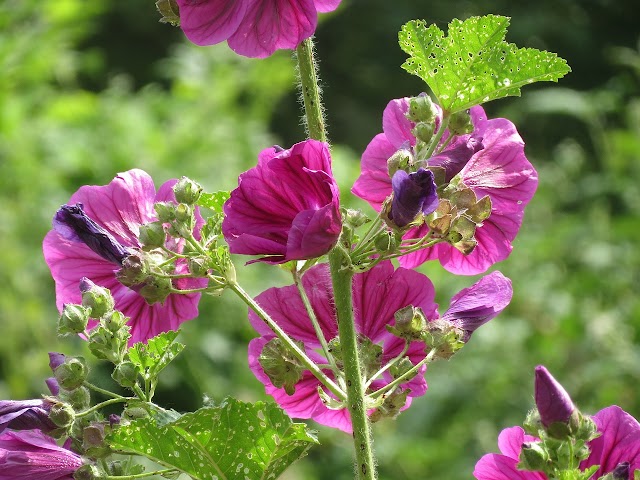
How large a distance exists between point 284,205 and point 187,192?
3.4 inches

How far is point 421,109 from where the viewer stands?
947 mm

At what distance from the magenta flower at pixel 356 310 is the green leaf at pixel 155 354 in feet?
0.35

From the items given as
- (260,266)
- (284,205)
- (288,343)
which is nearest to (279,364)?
(288,343)

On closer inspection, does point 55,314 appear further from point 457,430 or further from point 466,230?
point 466,230

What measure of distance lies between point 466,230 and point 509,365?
94.8 inches

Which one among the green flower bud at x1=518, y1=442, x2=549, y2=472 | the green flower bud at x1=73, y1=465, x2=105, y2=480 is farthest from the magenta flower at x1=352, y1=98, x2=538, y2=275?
the green flower bud at x1=73, y1=465, x2=105, y2=480

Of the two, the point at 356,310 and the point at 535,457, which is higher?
the point at 356,310

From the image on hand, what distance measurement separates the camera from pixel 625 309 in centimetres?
322

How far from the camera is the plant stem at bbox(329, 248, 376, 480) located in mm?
912

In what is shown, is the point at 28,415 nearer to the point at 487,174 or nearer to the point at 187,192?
the point at 187,192

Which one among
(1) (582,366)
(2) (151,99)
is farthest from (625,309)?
(2) (151,99)

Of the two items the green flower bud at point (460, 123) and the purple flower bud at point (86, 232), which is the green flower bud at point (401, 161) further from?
the purple flower bud at point (86, 232)

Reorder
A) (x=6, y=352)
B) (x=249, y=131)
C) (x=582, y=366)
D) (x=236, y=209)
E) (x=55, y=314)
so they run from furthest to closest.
Answer: (x=249, y=131) < (x=55, y=314) < (x=6, y=352) < (x=582, y=366) < (x=236, y=209)

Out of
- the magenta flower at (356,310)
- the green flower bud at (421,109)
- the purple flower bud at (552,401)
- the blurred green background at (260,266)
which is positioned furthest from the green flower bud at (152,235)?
the blurred green background at (260,266)
